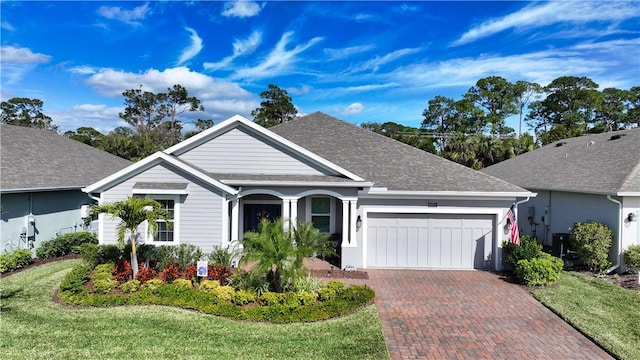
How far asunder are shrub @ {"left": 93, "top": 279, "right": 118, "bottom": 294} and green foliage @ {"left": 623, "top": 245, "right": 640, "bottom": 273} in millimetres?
15745

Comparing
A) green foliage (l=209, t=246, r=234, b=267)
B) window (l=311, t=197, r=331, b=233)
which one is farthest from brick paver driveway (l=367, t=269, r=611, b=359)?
green foliage (l=209, t=246, r=234, b=267)

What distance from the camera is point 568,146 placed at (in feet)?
66.1

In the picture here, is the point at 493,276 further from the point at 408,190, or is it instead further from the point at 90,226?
the point at 90,226

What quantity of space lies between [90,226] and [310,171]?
11529mm

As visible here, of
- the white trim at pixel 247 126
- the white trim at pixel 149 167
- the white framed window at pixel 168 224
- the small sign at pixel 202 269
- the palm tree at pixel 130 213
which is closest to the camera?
the palm tree at pixel 130 213

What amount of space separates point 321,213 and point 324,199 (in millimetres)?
570

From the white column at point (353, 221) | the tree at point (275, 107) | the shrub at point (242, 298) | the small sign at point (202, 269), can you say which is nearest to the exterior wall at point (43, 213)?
the small sign at point (202, 269)

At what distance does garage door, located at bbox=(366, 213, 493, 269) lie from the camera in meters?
13.2

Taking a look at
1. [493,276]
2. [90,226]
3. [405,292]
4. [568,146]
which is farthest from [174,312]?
[568,146]

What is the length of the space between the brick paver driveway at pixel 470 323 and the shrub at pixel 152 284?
5.80 metres

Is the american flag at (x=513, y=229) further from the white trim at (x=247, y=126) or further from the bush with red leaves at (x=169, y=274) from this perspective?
the bush with red leaves at (x=169, y=274)

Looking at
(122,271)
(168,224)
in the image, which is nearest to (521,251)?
(168,224)

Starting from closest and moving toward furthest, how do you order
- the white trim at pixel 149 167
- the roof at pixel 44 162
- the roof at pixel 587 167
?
the white trim at pixel 149 167
the roof at pixel 587 167
the roof at pixel 44 162

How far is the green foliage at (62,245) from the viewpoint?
13.7m
